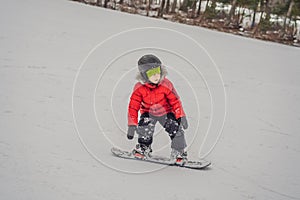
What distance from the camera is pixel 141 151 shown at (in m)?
1.88

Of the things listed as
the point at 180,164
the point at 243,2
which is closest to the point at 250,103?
the point at 180,164

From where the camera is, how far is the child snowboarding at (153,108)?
1752mm

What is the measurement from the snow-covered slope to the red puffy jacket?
292 mm

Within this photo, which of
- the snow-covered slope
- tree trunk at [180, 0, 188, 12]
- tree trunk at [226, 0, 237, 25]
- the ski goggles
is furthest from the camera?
tree trunk at [180, 0, 188, 12]

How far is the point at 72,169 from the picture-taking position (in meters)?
1.67

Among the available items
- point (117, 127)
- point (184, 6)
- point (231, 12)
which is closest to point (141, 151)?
point (117, 127)

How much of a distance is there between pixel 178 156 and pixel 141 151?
0.68 feet

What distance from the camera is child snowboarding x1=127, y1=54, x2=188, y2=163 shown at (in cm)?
175

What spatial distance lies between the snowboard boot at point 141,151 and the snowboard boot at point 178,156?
0.45ft

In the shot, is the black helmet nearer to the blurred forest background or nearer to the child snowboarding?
the child snowboarding

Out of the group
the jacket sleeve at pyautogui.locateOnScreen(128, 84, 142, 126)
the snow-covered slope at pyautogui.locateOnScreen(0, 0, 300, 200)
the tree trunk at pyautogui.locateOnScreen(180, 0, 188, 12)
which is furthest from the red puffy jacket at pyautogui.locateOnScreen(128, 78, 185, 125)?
the tree trunk at pyautogui.locateOnScreen(180, 0, 188, 12)

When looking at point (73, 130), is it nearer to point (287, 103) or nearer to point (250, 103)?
point (250, 103)

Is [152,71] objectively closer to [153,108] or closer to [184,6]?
[153,108]

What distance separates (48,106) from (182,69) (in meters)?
1.99
